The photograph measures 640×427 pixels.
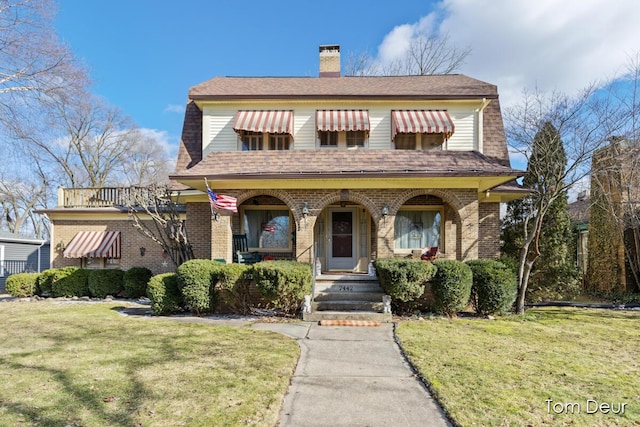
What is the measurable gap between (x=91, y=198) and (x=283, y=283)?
13.0m

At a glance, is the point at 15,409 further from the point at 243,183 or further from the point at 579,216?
the point at 579,216

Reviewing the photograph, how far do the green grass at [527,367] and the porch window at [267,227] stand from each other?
19.6ft

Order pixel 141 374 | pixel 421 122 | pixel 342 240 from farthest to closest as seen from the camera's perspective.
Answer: pixel 342 240 < pixel 421 122 < pixel 141 374

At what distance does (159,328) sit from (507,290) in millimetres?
8605

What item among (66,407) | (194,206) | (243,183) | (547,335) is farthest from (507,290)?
(194,206)

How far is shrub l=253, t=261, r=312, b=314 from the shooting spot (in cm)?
906

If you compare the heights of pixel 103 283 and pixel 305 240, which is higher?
pixel 305 240

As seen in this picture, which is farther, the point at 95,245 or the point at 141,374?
the point at 95,245

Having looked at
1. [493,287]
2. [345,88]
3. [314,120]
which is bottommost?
[493,287]

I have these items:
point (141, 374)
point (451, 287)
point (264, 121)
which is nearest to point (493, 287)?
point (451, 287)

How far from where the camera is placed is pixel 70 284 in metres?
13.8

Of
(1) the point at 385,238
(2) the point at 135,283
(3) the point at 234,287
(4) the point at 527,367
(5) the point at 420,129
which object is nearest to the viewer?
(4) the point at 527,367

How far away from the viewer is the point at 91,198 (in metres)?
17.2

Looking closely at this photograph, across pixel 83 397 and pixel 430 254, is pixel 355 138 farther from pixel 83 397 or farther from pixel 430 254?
pixel 83 397
